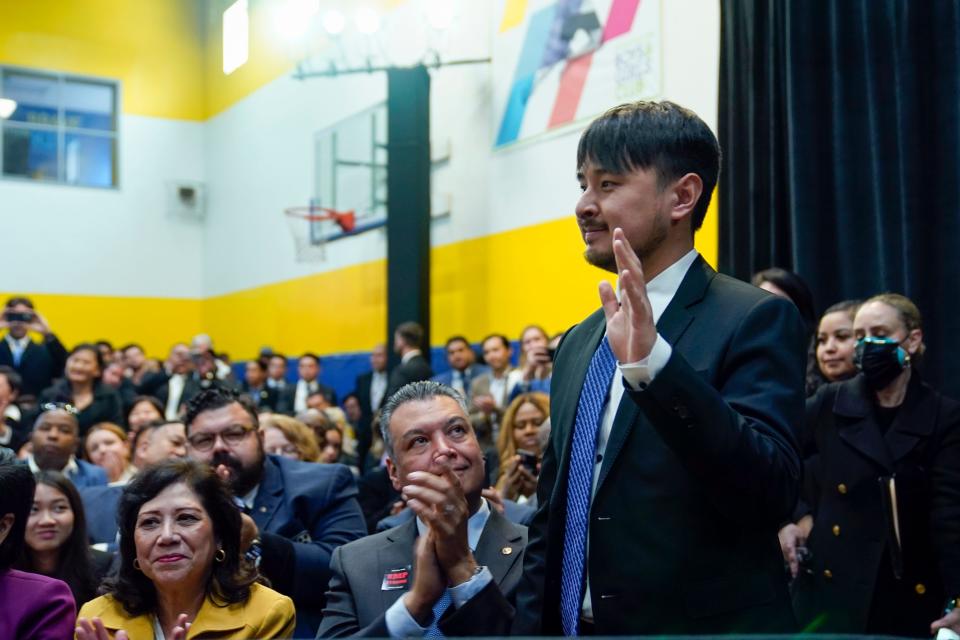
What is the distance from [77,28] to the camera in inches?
575

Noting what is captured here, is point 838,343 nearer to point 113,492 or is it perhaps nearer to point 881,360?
point 881,360

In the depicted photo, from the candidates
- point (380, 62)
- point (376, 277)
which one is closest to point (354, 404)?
point (376, 277)

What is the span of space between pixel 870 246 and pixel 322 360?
25.7 feet

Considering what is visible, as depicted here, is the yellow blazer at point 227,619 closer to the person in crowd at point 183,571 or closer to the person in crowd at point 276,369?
the person in crowd at point 183,571

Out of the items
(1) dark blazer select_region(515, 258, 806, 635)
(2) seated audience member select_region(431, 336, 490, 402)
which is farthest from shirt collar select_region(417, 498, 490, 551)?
(2) seated audience member select_region(431, 336, 490, 402)

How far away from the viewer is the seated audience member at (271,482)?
141 inches

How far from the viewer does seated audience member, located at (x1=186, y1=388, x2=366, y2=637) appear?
11.8ft

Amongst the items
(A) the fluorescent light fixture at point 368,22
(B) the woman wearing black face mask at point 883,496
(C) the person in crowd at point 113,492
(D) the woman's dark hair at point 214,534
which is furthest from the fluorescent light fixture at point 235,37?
(D) the woman's dark hair at point 214,534

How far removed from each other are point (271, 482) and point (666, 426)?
2.38 meters

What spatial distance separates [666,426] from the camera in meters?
1.50

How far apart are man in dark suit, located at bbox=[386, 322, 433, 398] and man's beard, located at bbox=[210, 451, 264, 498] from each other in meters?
4.17

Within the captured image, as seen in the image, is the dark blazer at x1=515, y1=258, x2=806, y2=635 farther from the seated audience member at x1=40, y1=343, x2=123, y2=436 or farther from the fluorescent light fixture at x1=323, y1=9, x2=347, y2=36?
the fluorescent light fixture at x1=323, y1=9, x2=347, y2=36

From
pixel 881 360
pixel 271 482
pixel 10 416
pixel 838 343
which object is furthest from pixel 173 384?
pixel 881 360

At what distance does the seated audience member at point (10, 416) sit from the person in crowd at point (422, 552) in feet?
14.3
